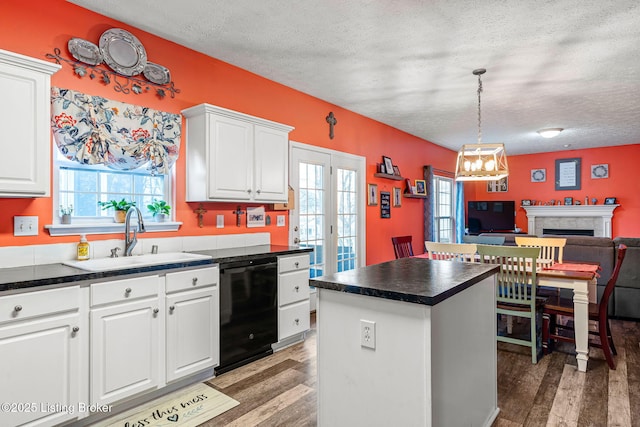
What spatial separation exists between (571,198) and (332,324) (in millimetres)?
8449

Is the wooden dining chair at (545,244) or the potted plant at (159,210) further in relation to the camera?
the wooden dining chair at (545,244)

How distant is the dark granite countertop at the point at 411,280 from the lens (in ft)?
4.97

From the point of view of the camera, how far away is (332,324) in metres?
1.75

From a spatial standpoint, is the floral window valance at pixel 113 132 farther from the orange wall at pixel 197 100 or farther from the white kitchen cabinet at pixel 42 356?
the white kitchen cabinet at pixel 42 356

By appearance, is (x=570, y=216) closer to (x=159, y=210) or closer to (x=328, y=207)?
(x=328, y=207)

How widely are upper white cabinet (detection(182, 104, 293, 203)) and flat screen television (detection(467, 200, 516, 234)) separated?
647 centimetres

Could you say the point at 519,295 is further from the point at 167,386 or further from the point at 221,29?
the point at 221,29

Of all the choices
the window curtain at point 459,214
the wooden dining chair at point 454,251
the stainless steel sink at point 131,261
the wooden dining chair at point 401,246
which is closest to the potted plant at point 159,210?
the stainless steel sink at point 131,261

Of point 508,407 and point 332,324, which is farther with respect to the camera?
point 508,407

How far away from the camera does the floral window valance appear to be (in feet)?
8.14

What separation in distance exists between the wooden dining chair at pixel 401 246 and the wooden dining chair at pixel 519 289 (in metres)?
1.39

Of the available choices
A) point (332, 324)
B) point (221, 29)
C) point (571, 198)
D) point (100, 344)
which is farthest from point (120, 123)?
point (571, 198)

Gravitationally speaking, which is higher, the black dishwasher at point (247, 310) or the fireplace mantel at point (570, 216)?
the fireplace mantel at point (570, 216)

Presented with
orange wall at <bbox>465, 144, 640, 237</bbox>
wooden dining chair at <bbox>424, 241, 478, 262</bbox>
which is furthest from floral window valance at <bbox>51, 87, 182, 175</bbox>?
orange wall at <bbox>465, 144, 640, 237</bbox>
